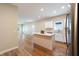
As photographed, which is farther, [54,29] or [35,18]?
[54,29]

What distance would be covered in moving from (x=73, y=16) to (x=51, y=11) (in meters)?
1.03

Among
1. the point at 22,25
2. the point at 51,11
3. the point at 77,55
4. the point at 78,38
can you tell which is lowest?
the point at 77,55

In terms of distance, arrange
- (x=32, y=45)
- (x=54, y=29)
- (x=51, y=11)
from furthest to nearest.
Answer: (x=32, y=45), (x=54, y=29), (x=51, y=11)

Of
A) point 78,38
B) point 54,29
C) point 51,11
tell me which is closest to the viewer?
point 78,38

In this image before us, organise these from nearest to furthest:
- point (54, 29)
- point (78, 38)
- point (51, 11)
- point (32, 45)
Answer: point (78, 38)
point (51, 11)
point (54, 29)
point (32, 45)

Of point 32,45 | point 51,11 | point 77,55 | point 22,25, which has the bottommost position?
point 32,45

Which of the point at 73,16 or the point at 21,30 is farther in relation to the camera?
the point at 21,30

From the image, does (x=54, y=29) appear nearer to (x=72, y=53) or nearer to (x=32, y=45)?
(x=32, y=45)

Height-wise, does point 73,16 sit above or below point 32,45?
above

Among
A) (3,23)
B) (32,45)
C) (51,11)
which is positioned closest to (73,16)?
(51,11)

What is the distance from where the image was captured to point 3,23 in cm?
232

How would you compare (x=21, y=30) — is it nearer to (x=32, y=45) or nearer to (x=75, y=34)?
(x=32, y=45)

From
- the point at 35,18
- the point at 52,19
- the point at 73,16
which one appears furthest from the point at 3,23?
the point at 73,16

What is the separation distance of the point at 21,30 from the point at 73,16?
130 cm
